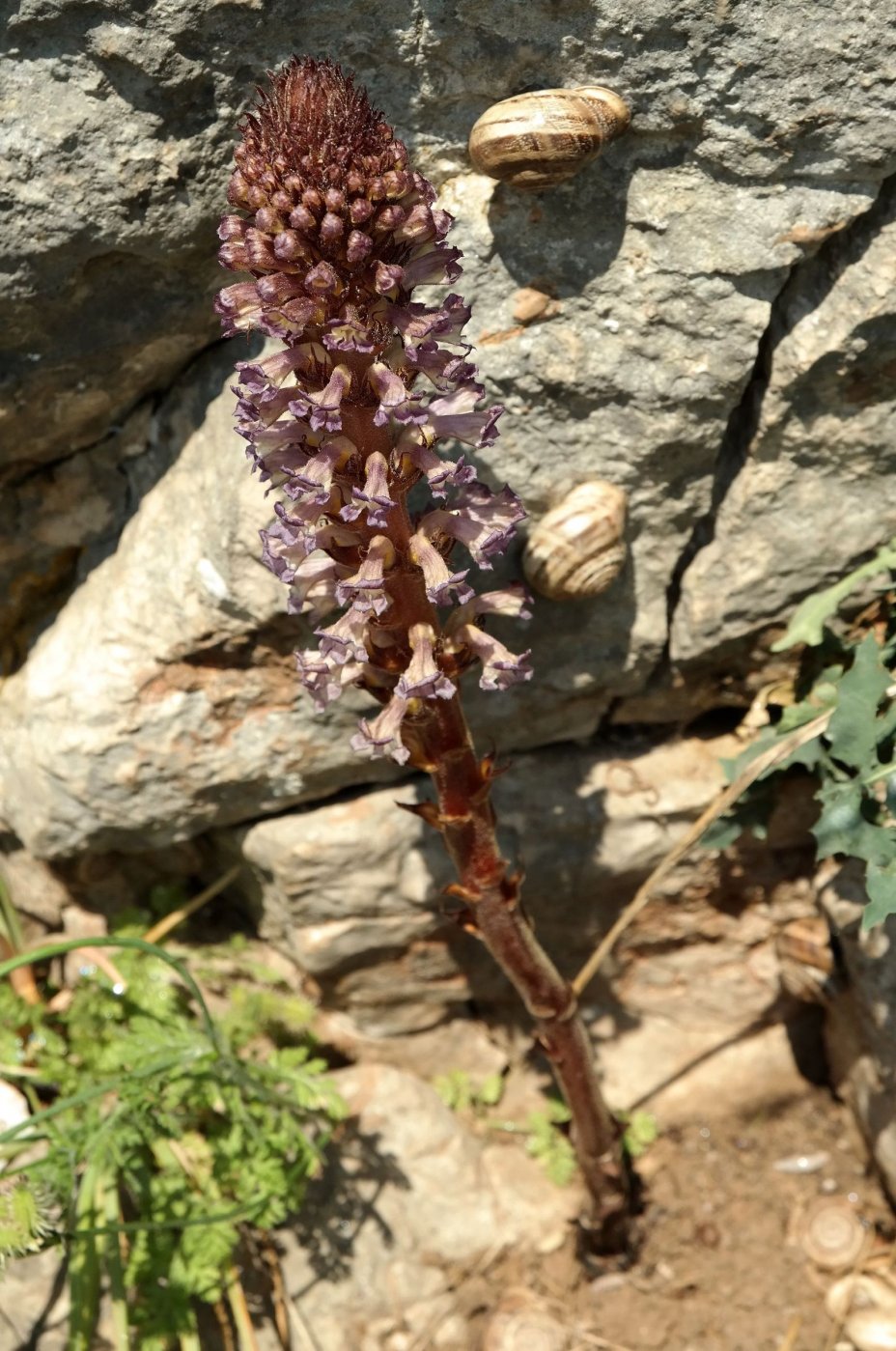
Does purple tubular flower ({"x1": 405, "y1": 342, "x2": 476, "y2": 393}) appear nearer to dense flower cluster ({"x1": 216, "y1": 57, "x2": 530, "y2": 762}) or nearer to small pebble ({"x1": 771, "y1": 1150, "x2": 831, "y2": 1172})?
dense flower cluster ({"x1": 216, "y1": 57, "x2": 530, "y2": 762})

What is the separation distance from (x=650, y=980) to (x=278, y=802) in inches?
64.9

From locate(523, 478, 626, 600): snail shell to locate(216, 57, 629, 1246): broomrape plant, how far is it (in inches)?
14.2

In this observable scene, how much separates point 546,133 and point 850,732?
1656mm

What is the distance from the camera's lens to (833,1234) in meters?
3.93

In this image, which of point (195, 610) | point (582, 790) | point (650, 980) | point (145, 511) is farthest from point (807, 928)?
point (145, 511)

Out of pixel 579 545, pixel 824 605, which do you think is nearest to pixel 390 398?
pixel 579 545

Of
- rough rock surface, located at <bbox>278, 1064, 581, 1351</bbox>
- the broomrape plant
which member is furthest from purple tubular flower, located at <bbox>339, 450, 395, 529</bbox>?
rough rock surface, located at <bbox>278, 1064, 581, 1351</bbox>

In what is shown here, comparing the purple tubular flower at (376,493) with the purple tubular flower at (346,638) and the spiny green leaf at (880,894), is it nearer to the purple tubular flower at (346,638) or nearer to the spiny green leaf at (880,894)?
the purple tubular flower at (346,638)

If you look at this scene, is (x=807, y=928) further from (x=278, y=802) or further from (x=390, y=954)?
(x=278, y=802)

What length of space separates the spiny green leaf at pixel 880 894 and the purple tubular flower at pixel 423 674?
3.81 feet

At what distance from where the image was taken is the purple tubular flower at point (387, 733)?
255cm

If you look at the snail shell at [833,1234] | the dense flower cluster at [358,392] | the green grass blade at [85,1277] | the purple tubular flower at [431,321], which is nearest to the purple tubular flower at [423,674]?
the dense flower cluster at [358,392]

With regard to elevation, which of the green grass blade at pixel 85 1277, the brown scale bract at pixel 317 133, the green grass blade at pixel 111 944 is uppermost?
the brown scale bract at pixel 317 133

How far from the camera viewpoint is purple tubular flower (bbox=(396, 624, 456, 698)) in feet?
7.99
